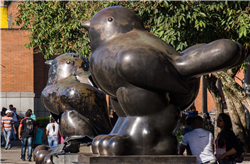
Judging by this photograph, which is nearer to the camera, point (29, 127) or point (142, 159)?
point (142, 159)

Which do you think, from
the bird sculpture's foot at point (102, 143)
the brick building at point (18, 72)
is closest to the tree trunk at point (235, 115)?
the bird sculpture's foot at point (102, 143)

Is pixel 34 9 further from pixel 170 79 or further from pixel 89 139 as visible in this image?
pixel 170 79

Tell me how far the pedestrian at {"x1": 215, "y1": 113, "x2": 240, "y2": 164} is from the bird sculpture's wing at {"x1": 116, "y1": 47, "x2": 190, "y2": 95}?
9.50 feet

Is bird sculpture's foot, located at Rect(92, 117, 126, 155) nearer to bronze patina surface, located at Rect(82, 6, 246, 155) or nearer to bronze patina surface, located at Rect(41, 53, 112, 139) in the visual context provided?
bronze patina surface, located at Rect(82, 6, 246, 155)

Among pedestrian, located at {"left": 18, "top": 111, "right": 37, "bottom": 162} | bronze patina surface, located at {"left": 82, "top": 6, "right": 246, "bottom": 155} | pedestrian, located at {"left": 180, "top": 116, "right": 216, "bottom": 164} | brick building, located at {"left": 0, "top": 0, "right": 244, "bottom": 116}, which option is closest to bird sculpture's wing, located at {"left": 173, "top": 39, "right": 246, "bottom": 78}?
bronze patina surface, located at {"left": 82, "top": 6, "right": 246, "bottom": 155}

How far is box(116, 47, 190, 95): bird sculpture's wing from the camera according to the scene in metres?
3.09

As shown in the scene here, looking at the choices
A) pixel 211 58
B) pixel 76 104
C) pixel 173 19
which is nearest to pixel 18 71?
pixel 173 19

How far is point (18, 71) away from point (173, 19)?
51.9ft

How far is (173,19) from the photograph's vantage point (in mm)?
7902

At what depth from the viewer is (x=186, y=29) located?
8.37 m

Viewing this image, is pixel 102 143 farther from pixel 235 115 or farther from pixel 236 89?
pixel 235 115

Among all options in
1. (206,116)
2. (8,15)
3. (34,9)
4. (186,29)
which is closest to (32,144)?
(34,9)

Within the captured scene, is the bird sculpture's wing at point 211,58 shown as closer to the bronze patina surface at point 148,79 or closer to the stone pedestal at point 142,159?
the bronze patina surface at point 148,79

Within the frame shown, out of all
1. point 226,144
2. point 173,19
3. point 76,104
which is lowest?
point 226,144
